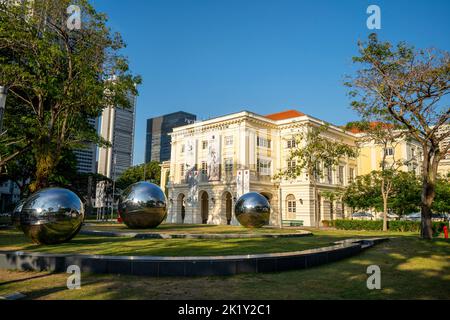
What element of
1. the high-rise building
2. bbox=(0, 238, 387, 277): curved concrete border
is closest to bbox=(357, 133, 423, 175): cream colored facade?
bbox=(0, 238, 387, 277): curved concrete border

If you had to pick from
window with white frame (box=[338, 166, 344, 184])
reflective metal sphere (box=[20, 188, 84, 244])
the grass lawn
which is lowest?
the grass lawn

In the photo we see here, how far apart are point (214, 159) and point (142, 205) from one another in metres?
27.4

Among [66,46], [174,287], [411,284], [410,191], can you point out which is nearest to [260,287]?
[174,287]

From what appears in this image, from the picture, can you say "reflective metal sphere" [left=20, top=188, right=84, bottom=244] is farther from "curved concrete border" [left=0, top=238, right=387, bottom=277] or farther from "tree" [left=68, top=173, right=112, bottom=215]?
"tree" [left=68, top=173, right=112, bottom=215]

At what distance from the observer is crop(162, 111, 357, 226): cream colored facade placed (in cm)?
4516

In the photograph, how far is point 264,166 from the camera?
1882 inches

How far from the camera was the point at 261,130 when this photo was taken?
47719mm

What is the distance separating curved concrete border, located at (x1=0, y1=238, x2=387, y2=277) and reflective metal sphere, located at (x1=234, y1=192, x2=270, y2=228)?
13424mm

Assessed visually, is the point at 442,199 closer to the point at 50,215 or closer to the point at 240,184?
the point at 240,184

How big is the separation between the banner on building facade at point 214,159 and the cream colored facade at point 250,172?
0.58m

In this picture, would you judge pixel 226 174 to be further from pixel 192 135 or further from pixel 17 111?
pixel 17 111

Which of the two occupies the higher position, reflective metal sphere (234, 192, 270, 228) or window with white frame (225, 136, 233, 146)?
window with white frame (225, 136, 233, 146)

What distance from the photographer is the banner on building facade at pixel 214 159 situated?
45.5m

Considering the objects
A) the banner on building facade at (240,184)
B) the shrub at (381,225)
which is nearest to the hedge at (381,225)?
the shrub at (381,225)
